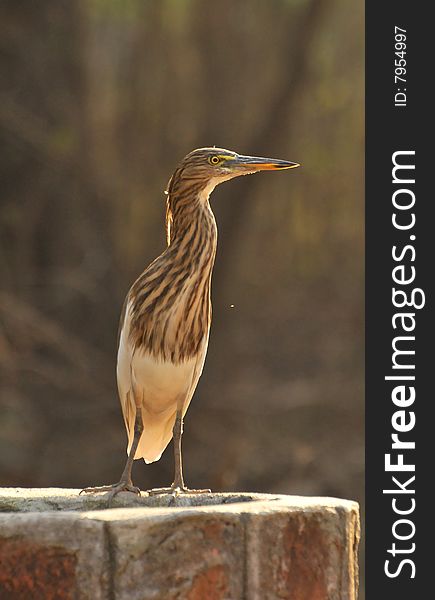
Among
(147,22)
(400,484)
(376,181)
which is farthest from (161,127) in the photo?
(400,484)

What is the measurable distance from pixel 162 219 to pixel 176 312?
6713 millimetres

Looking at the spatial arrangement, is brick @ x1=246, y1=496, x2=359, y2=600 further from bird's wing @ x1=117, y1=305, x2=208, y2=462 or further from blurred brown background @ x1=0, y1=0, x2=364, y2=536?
blurred brown background @ x1=0, y1=0, x2=364, y2=536

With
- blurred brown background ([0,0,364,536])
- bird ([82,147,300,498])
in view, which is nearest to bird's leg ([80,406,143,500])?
bird ([82,147,300,498])

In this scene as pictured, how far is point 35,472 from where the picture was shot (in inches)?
382

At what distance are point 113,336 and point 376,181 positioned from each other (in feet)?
11.7

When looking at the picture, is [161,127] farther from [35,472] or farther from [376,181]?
[376,181]

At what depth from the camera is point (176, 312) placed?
507 cm

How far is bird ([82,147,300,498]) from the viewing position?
5.08 meters

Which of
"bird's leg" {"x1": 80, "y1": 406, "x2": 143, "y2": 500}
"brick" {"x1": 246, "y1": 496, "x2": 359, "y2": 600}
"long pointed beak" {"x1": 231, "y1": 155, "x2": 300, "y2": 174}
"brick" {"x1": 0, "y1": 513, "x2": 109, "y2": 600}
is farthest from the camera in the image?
"long pointed beak" {"x1": 231, "y1": 155, "x2": 300, "y2": 174}

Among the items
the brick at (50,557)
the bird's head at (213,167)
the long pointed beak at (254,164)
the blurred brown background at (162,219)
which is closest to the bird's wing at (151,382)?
the bird's head at (213,167)

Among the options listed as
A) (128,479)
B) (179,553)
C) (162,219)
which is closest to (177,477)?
(128,479)

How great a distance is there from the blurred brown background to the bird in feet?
12.8

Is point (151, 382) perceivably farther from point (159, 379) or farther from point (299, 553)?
point (299, 553)

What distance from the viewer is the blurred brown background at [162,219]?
9.99 metres
